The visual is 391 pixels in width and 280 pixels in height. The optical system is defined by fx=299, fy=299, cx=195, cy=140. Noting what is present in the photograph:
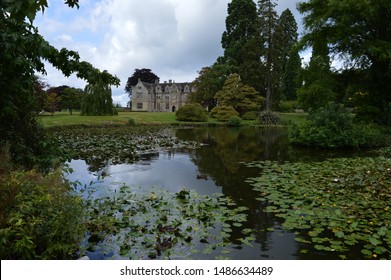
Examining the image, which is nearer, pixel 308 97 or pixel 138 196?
pixel 138 196

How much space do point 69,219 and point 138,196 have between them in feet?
10.6

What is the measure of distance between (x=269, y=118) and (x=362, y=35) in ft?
78.6

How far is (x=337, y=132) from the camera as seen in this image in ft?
57.9

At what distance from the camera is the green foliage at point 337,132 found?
17.4 metres

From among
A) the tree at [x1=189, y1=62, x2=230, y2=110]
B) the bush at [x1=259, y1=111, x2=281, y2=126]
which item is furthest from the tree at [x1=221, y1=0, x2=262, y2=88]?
the bush at [x1=259, y1=111, x2=281, y2=126]

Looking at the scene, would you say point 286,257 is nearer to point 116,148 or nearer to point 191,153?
point 191,153

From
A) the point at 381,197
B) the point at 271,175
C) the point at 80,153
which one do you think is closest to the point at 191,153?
the point at 80,153

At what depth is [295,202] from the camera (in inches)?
270

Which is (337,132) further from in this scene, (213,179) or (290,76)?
(290,76)

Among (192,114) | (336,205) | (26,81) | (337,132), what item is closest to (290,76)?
(192,114)

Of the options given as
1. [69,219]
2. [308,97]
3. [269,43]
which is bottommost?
[69,219]

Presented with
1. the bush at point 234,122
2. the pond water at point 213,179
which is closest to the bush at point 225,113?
the bush at point 234,122

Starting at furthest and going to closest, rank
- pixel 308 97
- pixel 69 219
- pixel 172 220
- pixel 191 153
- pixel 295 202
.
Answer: pixel 308 97 → pixel 191 153 → pixel 295 202 → pixel 172 220 → pixel 69 219

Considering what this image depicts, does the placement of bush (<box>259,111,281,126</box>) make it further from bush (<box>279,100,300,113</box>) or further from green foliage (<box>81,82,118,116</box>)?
green foliage (<box>81,82,118,116</box>)
